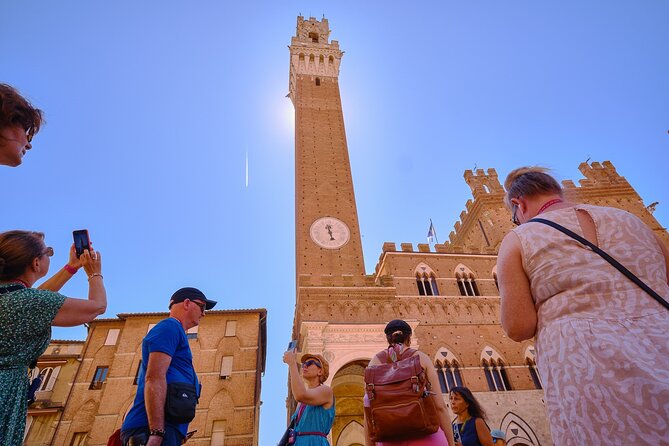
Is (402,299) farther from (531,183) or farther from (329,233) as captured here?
(531,183)

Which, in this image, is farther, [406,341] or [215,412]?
[215,412]

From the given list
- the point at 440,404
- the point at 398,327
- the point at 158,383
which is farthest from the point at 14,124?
the point at 440,404

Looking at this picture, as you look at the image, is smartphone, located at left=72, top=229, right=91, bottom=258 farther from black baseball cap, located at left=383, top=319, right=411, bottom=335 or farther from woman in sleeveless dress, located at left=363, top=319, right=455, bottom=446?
black baseball cap, located at left=383, top=319, right=411, bottom=335

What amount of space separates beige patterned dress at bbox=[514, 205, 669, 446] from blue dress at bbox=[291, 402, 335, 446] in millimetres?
2279

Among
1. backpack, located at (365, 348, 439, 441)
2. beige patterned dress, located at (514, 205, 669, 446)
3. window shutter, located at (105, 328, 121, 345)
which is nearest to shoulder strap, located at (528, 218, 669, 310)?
beige patterned dress, located at (514, 205, 669, 446)

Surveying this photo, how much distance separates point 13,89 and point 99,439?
19.4 metres

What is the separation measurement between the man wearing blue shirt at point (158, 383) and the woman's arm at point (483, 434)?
271 cm

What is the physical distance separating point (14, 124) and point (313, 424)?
10.5 ft

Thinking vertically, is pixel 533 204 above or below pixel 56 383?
below

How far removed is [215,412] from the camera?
685 inches

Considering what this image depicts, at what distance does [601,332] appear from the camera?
1.47 m

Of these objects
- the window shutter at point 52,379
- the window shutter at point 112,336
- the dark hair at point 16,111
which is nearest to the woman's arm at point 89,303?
the dark hair at point 16,111

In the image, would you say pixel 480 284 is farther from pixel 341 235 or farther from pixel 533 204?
pixel 533 204

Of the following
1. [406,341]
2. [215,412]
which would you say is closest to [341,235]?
[215,412]
